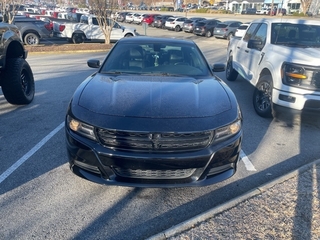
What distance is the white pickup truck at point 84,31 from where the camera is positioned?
17.2 metres

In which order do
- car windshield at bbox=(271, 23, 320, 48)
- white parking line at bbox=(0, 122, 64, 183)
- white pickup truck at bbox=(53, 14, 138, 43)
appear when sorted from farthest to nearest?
1. white pickup truck at bbox=(53, 14, 138, 43)
2. car windshield at bbox=(271, 23, 320, 48)
3. white parking line at bbox=(0, 122, 64, 183)

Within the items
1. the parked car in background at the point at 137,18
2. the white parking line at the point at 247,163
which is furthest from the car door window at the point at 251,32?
the parked car in background at the point at 137,18

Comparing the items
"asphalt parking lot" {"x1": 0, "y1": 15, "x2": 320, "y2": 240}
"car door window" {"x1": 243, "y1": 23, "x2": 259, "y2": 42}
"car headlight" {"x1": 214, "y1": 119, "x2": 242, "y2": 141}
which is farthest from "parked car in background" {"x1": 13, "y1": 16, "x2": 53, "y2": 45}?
"car headlight" {"x1": 214, "y1": 119, "x2": 242, "y2": 141}

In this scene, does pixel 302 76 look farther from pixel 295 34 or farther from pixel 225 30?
pixel 225 30

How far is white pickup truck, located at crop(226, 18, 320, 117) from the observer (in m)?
4.66

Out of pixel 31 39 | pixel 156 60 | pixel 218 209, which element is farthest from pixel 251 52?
pixel 31 39

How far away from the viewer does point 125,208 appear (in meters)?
2.90

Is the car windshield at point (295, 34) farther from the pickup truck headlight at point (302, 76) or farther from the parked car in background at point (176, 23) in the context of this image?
the parked car in background at point (176, 23)

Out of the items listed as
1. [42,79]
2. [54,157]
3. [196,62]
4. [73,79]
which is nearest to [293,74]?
[196,62]

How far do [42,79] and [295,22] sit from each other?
690 centimetres

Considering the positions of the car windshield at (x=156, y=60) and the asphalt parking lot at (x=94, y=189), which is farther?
the car windshield at (x=156, y=60)

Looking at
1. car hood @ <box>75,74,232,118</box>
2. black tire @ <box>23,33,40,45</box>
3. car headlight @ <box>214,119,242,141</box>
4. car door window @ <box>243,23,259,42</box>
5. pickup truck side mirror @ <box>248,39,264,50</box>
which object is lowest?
black tire @ <box>23,33,40,45</box>

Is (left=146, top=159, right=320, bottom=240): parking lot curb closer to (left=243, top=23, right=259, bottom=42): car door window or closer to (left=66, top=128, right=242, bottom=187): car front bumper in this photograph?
(left=66, top=128, right=242, bottom=187): car front bumper

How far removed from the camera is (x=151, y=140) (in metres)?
2.59
